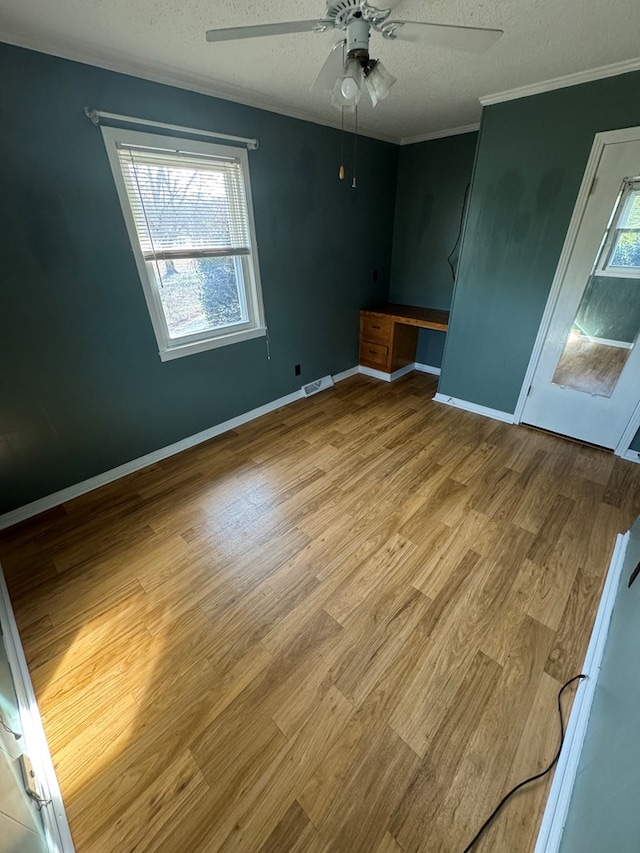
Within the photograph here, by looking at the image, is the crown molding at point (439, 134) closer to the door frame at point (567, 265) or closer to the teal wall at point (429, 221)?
the teal wall at point (429, 221)

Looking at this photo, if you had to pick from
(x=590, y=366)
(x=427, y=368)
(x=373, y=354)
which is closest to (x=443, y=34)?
(x=590, y=366)

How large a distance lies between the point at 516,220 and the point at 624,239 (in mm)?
696

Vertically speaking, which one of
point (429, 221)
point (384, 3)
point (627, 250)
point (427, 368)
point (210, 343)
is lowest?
point (427, 368)

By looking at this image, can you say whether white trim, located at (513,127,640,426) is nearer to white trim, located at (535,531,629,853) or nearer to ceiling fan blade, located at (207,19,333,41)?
white trim, located at (535,531,629,853)

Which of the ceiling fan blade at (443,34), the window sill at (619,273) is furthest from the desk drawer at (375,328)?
the ceiling fan blade at (443,34)

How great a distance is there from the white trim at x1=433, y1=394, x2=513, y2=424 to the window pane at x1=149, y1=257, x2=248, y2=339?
2.13 metres

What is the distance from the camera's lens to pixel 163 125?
2.01 m

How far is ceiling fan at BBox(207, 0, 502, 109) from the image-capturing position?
106 centimetres

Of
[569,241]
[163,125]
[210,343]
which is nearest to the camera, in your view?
[163,125]

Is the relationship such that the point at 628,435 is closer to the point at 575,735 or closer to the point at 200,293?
the point at 575,735

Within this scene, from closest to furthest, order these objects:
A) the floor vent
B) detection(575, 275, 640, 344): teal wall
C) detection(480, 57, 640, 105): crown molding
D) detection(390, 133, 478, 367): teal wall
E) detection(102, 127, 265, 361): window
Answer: detection(480, 57, 640, 105): crown molding → detection(102, 127, 265, 361): window → detection(575, 275, 640, 344): teal wall → detection(390, 133, 478, 367): teal wall → the floor vent

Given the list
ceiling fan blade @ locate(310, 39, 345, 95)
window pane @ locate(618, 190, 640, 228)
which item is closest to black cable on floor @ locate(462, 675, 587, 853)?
ceiling fan blade @ locate(310, 39, 345, 95)

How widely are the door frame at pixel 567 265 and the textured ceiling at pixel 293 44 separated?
369 mm

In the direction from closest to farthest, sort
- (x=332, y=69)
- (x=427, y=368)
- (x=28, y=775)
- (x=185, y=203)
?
(x=28, y=775) < (x=332, y=69) < (x=185, y=203) < (x=427, y=368)
